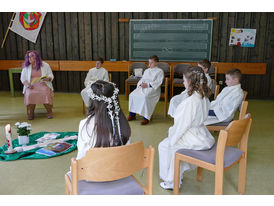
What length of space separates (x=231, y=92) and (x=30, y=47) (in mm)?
6430

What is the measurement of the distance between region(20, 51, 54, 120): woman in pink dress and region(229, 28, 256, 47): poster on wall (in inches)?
182

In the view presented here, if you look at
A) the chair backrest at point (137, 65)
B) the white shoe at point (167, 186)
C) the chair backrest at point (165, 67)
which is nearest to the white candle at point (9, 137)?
the white shoe at point (167, 186)

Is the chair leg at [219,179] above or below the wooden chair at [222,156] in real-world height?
below

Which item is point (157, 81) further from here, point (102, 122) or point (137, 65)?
point (102, 122)

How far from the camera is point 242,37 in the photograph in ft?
23.7

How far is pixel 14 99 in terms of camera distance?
7.37m

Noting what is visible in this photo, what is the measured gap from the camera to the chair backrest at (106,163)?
1678 millimetres

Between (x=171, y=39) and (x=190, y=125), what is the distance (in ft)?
17.6

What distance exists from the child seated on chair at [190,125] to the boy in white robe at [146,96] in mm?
2426

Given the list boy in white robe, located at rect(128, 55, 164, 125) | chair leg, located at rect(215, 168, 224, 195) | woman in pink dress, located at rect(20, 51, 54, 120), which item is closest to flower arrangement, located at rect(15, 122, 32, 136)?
woman in pink dress, located at rect(20, 51, 54, 120)

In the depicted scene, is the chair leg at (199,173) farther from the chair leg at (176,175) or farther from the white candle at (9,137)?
the white candle at (9,137)

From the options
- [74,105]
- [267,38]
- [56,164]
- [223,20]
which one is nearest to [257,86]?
[267,38]

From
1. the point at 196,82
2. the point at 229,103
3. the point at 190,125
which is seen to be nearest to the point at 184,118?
the point at 190,125

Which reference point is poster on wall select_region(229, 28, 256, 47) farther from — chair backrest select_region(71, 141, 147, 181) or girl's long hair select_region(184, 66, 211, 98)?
chair backrest select_region(71, 141, 147, 181)
